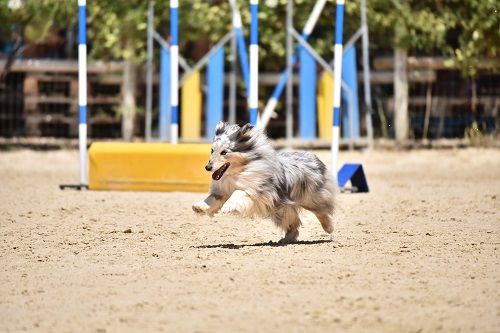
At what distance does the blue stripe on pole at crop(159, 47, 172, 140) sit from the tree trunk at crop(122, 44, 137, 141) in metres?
1.65

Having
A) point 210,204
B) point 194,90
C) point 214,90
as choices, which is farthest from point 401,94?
point 210,204

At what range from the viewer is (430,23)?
59.6 feet

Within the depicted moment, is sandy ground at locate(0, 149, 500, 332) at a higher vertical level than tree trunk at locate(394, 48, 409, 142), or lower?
lower

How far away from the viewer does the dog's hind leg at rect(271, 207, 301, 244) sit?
28.2ft

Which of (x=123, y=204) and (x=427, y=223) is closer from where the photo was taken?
(x=427, y=223)

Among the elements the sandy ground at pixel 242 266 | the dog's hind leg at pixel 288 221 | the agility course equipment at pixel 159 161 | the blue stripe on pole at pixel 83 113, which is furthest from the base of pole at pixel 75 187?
the dog's hind leg at pixel 288 221

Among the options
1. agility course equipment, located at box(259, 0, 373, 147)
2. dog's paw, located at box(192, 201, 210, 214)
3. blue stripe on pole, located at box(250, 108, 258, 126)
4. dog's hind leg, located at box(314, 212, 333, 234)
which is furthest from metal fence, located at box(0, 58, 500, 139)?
dog's paw, located at box(192, 201, 210, 214)

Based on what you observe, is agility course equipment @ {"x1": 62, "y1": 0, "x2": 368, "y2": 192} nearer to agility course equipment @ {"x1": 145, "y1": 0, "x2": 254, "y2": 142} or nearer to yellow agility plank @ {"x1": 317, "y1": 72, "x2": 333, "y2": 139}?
yellow agility plank @ {"x1": 317, "y1": 72, "x2": 333, "y2": 139}

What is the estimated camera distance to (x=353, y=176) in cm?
1273

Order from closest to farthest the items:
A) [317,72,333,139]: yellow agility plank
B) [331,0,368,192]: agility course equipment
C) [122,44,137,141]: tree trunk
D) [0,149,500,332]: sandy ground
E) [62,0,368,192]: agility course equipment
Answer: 1. [0,149,500,332]: sandy ground
2. [331,0,368,192]: agility course equipment
3. [62,0,368,192]: agility course equipment
4. [317,72,333,139]: yellow agility plank
5. [122,44,137,141]: tree trunk

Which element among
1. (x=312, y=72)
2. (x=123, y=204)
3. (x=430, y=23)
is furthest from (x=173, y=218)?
Result: (x=430, y=23)

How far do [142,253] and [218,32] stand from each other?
10860 millimetres

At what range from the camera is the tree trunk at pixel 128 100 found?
19.6 m

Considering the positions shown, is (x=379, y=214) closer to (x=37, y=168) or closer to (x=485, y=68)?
(x=37, y=168)
